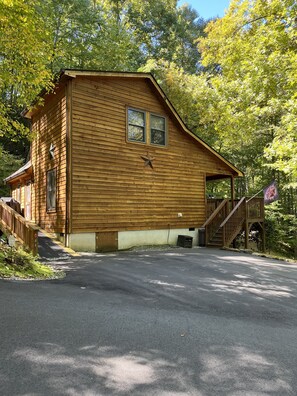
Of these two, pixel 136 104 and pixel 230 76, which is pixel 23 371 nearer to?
pixel 136 104

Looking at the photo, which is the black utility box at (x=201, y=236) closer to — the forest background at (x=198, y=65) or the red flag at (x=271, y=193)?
the red flag at (x=271, y=193)

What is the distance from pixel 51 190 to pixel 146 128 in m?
4.51

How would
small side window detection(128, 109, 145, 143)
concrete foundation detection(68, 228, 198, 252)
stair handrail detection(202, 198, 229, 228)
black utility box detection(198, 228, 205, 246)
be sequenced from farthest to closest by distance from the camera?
stair handrail detection(202, 198, 229, 228), black utility box detection(198, 228, 205, 246), small side window detection(128, 109, 145, 143), concrete foundation detection(68, 228, 198, 252)

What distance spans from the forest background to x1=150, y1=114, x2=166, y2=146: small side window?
9.96 ft

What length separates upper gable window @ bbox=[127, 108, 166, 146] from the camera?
500 inches

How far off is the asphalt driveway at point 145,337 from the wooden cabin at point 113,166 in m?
4.74

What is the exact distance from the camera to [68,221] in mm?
10703

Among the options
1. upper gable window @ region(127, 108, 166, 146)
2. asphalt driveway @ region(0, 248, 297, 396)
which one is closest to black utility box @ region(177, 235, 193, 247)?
upper gable window @ region(127, 108, 166, 146)

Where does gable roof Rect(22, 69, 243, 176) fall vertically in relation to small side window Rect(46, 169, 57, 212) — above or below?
above

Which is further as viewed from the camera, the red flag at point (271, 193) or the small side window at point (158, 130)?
the red flag at point (271, 193)

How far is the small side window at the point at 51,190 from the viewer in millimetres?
11969

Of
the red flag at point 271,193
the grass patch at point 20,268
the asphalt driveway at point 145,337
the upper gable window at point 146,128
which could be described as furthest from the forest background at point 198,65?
the asphalt driveway at point 145,337

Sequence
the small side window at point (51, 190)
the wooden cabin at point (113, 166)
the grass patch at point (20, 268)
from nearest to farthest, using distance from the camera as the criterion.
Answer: the grass patch at point (20, 268), the wooden cabin at point (113, 166), the small side window at point (51, 190)

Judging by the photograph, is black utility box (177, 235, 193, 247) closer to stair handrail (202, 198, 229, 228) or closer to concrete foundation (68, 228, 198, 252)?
concrete foundation (68, 228, 198, 252)
